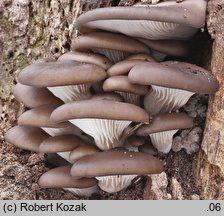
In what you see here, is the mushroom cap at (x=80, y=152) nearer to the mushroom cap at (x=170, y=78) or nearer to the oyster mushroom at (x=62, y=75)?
the oyster mushroom at (x=62, y=75)

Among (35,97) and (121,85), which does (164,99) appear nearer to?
(121,85)

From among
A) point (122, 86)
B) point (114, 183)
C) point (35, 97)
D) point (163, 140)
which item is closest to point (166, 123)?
point (163, 140)

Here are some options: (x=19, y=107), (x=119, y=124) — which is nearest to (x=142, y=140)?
(x=119, y=124)

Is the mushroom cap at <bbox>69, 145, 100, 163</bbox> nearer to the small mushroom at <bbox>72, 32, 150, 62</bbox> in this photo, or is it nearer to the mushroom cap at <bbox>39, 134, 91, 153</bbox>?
the mushroom cap at <bbox>39, 134, 91, 153</bbox>

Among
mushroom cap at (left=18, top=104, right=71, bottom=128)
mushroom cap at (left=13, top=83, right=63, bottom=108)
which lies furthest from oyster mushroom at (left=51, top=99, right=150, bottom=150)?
mushroom cap at (left=13, top=83, right=63, bottom=108)

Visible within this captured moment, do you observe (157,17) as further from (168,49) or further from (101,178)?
(101,178)

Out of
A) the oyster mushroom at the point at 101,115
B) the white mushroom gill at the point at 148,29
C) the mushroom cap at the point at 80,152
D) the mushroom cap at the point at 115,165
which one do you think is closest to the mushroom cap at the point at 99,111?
the oyster mushroom at the point at 101,115
